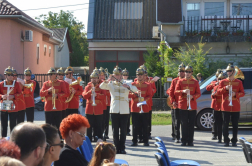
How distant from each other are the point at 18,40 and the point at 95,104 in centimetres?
1434

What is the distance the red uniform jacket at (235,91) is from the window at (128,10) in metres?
18.0

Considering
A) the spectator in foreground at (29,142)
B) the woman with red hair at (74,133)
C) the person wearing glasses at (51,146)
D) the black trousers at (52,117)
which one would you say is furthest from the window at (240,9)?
the spectator in foreground at (29,142)

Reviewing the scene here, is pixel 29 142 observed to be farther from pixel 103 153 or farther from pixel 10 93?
pixel 10 93

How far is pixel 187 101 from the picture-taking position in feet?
34.1

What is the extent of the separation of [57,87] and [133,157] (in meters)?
3.02

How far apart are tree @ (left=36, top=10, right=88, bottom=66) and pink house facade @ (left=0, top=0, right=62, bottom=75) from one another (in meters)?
28.8

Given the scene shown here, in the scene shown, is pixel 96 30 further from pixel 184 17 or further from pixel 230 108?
pixel 230 108

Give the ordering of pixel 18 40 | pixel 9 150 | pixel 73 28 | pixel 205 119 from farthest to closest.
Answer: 1. pixel 73 28
2. pixel 18 40
3. pixel 205 119
4. pixel 9 150

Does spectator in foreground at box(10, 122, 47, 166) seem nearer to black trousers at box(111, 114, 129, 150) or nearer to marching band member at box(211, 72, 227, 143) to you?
black trousers at box(111, 114, 129, 150)

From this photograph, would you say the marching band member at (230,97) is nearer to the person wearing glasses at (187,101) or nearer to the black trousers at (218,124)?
the black trousers at (218,124)

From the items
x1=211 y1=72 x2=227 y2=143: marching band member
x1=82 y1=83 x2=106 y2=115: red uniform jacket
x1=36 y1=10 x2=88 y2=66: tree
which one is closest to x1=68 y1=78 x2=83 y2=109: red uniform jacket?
x1=82 y1=83 x2=106 y2=115: red uniform jacket

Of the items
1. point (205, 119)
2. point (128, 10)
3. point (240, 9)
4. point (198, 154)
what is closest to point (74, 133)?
point (198, 154)

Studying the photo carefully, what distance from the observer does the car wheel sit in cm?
1295

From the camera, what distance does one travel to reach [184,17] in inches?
908
